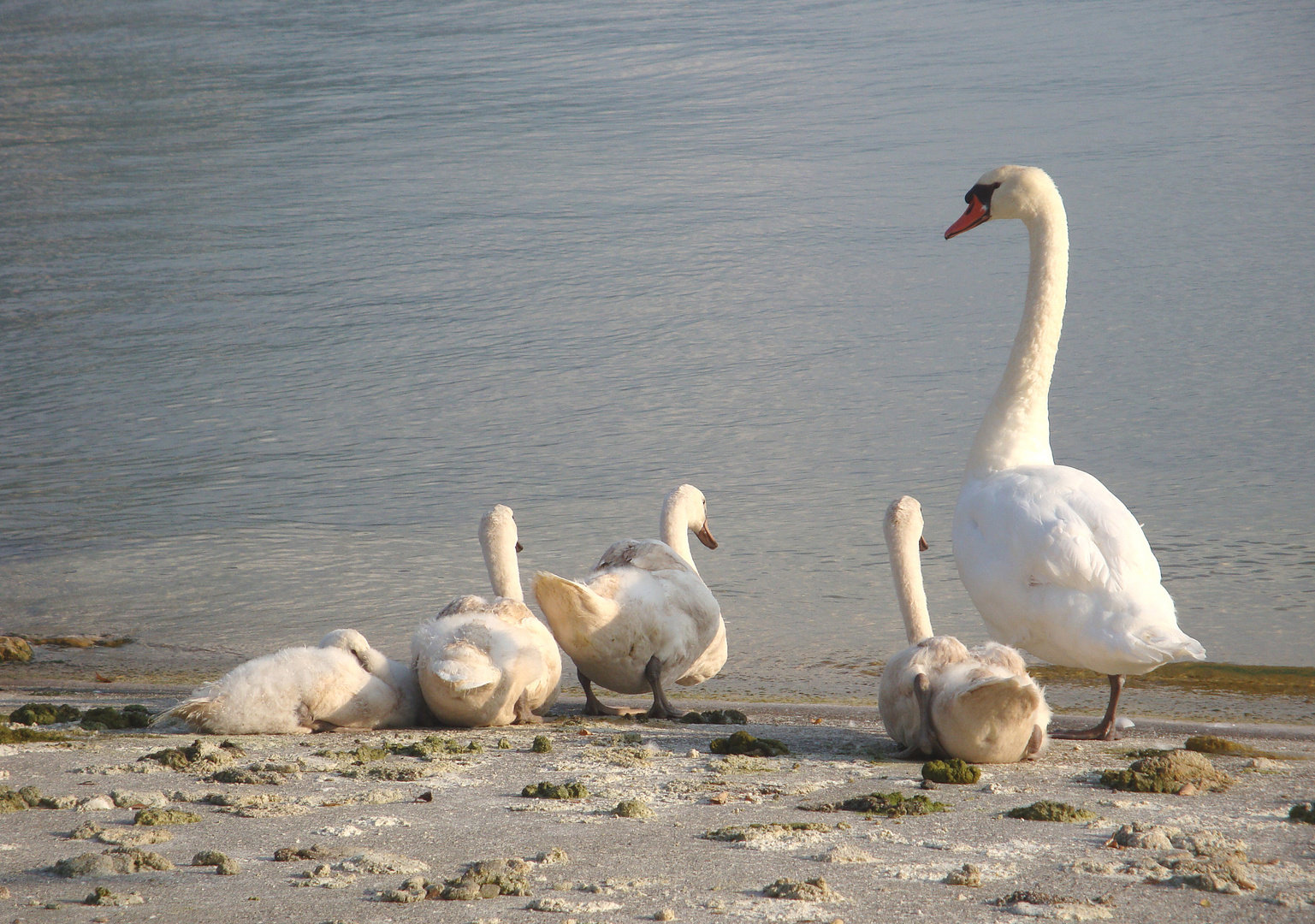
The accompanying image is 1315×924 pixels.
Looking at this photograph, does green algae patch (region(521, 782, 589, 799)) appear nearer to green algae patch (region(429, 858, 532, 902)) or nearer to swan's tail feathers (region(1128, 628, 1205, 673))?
green algae patch (region(429, 858, 532, 902))

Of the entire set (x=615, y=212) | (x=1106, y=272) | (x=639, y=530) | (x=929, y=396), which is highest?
(x=615, y=212)

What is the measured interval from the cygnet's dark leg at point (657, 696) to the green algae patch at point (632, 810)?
1.85 meters

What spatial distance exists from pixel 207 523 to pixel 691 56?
75.7 ft

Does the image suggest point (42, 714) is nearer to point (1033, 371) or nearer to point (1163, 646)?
point (1163, 646)

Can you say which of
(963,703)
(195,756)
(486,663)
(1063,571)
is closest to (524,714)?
(486,663)

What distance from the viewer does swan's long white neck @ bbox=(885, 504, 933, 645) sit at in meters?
5.94

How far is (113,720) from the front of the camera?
5.32 meters

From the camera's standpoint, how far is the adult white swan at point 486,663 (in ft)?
17.4

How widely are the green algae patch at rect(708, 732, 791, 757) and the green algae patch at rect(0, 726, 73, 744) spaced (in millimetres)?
2278

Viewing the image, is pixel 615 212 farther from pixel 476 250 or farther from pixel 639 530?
pixel 639 530

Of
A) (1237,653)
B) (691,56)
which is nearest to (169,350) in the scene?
(1237,653)

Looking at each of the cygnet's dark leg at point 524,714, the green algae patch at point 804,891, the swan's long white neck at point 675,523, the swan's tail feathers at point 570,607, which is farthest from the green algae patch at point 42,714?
the green algae patch at point 804,891

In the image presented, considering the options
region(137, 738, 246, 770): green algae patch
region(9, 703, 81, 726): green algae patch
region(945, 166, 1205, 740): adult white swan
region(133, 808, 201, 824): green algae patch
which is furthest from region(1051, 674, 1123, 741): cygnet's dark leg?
region(9, 703, 81, 726): green algae patch

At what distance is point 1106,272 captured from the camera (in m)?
13.6
